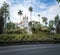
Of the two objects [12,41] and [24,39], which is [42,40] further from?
[12,41]

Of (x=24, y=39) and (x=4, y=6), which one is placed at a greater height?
(x=4, y=6)

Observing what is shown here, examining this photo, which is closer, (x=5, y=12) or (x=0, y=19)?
(x=0, y=19)

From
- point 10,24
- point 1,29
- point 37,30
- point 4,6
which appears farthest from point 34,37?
point 10,24

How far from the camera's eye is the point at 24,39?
123ft

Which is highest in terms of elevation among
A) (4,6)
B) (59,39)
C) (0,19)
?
(4,6)

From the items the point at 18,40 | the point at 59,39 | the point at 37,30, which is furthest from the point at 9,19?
the point at 18,40

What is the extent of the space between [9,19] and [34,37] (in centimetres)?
3447

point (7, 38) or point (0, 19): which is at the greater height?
point (0, 19)

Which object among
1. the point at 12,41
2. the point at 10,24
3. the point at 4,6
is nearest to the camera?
the point at 12,41

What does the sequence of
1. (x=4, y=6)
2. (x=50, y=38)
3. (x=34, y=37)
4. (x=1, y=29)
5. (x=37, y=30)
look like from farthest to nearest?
(x=4, y=6)
(x=37, y=30)
(x=1, y=29)
(x=50, y=38)
(x=34, y=37)

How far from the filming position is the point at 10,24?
78.8 meters

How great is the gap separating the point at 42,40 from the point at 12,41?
7.63 metres

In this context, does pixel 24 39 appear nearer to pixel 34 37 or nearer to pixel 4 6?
pixel 34 37

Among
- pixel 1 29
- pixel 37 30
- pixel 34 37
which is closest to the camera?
pixel 34 37
